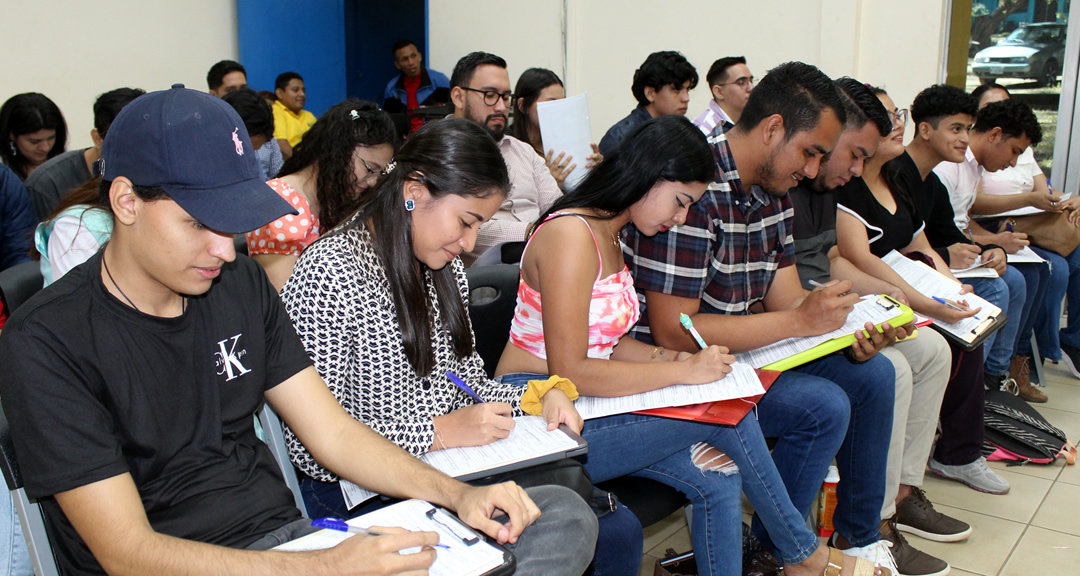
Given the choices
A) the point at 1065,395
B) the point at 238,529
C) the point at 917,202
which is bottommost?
the point at 1065,395

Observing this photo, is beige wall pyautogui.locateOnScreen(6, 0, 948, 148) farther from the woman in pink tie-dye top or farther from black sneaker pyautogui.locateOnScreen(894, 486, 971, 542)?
the woman in pink tie-dye top

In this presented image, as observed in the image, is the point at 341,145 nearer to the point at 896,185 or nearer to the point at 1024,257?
the point at 896,185

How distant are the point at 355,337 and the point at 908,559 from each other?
5.67 feet

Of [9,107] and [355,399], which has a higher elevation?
[9,107]

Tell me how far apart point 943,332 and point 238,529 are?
A: 218 cm

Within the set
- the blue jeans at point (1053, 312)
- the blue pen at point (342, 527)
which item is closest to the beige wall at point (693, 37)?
the blue jeans at point (1053, 312)

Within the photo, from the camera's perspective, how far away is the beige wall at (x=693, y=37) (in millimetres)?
4547

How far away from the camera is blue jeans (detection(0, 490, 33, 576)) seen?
111 centimetres

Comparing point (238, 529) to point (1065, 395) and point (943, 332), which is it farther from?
point (1065, 395)

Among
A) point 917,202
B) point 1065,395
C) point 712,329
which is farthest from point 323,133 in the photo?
point 1065,395

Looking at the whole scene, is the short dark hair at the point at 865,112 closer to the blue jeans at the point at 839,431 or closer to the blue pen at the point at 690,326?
the blue jeans at the point at 839,431

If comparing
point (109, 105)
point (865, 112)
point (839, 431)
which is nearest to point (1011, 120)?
point (865, 112)

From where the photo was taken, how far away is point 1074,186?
4.89 metres

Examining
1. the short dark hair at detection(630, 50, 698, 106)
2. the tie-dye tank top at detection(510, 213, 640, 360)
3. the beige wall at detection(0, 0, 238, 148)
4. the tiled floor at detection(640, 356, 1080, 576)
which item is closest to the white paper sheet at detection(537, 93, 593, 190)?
the short dark hair at detection(630, 50, 698, 106)
